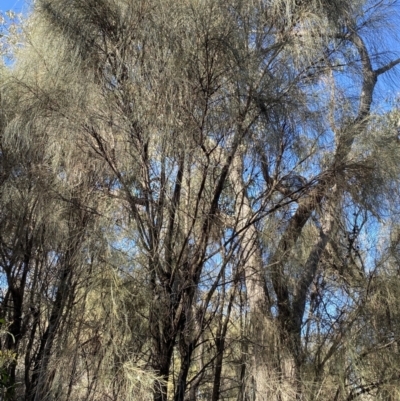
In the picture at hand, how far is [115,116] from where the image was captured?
3.06 m

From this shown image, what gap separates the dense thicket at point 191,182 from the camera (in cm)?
295

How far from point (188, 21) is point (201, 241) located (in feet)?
3.87

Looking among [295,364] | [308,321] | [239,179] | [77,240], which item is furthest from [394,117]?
[77,240]

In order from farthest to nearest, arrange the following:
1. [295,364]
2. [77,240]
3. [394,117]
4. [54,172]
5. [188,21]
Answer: [394,117], [295,364], [54,172], [77,240], [188,21]

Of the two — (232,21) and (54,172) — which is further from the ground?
(232,21)

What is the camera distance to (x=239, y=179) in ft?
11.7

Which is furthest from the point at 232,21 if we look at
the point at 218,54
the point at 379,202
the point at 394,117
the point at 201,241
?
the point at 394,117

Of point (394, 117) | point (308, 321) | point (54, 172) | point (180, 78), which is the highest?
point (394, 117)

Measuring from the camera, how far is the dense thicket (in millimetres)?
2947

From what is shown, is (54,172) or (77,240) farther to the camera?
(54,172)

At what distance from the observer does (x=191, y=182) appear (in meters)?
3.23

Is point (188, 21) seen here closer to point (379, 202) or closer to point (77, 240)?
point (77, 240)

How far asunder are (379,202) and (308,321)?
48.5 inches

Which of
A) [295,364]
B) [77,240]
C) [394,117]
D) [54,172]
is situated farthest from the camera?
[394,117]
